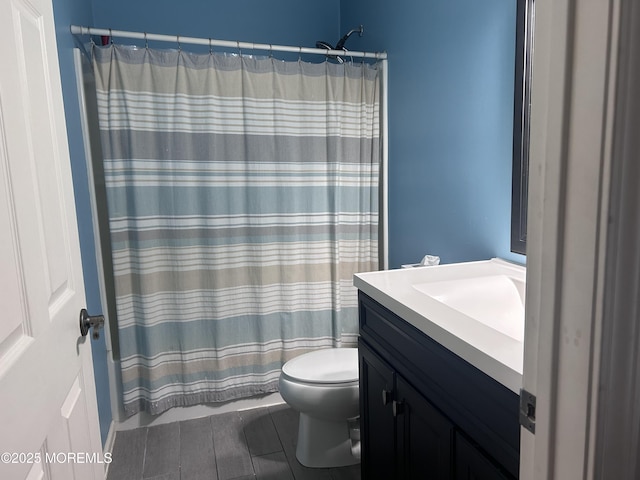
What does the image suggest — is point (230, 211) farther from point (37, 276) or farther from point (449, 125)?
point (37, 276)

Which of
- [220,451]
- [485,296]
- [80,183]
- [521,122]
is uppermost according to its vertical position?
[521,122]

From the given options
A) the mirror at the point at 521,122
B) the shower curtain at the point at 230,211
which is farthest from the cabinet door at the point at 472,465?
the shower curtain at the point at 230,211

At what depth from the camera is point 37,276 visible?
32.6 inches

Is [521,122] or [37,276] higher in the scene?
[521,122]

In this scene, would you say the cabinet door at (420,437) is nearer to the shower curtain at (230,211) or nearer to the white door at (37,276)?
the white door at (37,276)

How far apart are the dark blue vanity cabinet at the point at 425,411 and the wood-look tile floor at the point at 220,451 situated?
46 centimetres

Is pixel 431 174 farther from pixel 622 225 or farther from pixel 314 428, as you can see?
pixel 622 225

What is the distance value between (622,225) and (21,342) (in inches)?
35.7

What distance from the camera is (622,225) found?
438 millimetres

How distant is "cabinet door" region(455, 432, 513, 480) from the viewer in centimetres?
83

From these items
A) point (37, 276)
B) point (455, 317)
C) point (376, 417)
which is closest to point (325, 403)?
point (376, 417)

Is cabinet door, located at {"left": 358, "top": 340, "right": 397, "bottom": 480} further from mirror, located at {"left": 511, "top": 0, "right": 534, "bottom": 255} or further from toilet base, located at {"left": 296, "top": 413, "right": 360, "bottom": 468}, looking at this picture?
mirror, located at {"left": 511, "top": 0, "right": 534, "bottom": 255}

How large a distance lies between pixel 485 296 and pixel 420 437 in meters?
0.49

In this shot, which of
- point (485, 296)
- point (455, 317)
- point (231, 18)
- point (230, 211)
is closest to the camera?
point (455, 317)
